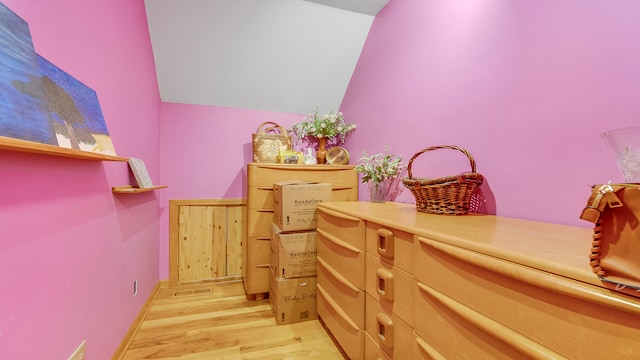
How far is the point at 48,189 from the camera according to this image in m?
0.87

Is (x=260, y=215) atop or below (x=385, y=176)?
below

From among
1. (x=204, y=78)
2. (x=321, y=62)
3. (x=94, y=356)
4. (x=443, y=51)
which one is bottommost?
(x=94, y=356)

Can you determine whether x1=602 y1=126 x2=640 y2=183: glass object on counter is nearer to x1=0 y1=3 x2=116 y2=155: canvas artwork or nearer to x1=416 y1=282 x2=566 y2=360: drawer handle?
x1=416 y1=282 x2=566 y2=360: drawer handle

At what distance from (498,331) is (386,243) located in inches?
18.7

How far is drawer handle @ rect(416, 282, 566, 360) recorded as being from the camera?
1.65 feet

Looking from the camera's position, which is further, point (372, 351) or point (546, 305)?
point (372, 351)

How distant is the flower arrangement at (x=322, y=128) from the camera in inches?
103

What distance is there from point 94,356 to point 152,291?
108 cm

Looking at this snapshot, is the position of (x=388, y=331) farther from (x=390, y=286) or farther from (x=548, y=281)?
(x=548, y=281)

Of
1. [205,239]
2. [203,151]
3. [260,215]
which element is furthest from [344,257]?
[203,151]

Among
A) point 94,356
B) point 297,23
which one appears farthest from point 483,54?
point 94,356

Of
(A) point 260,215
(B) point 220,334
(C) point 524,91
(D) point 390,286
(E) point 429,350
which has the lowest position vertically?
(B) point 220,334

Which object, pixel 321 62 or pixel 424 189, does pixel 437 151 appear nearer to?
pixel 424 189

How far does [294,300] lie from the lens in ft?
5.83
